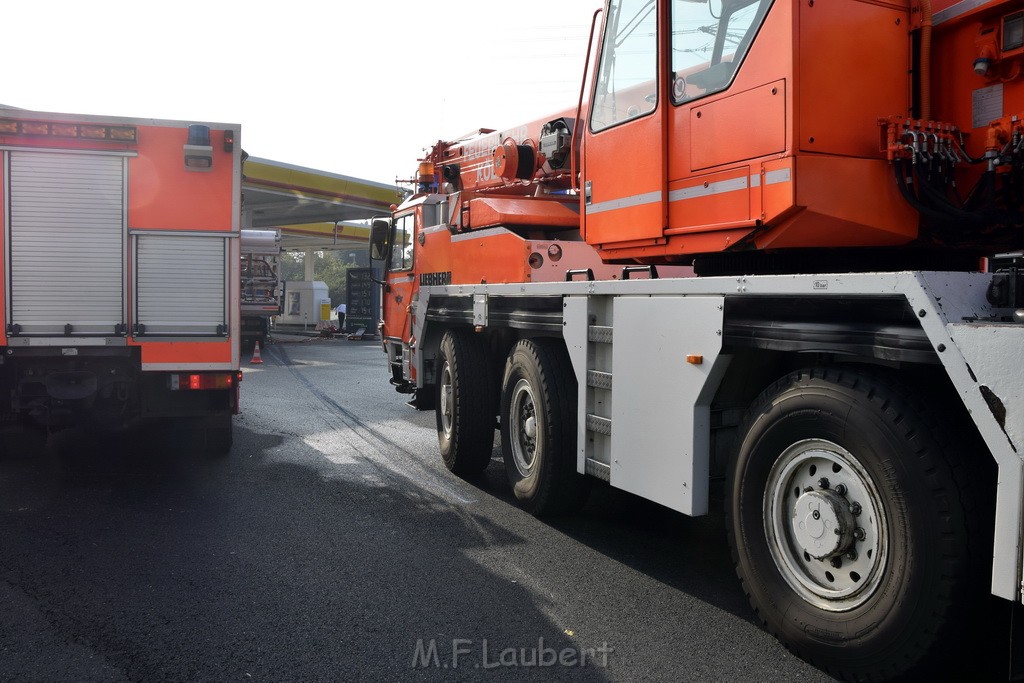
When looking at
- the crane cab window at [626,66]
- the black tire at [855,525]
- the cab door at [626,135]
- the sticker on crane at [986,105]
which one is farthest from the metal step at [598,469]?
the sticker on crane at [986,105]

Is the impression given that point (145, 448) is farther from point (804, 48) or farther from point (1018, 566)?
point (1018, 566)

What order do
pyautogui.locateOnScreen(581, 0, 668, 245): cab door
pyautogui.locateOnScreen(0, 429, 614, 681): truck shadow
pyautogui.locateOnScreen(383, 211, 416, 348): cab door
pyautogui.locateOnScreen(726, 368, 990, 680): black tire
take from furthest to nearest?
1. pyautogui.locateOnScreen(383, 211, 416, 348): cab door
2. pyautogui.locateOnScreen(581, 0, 668, 245): cab door
3. pyautogui.locateOnScreen(0, 429, 614, 681): truck shadow
4. pyautogui.locateOnScreen(726, 368, 990, 680): black tire

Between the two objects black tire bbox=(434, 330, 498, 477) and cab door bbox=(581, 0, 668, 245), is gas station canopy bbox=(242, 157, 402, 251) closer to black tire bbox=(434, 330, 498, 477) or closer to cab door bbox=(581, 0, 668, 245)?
black tire bbox=(434, 330, 498, 477)

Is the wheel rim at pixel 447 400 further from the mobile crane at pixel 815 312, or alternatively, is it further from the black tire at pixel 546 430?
the mobile crane at pixel 815 312

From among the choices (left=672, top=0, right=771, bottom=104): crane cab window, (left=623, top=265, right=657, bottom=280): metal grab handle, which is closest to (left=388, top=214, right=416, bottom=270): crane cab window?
(left=623, top=265, right=657, bottom=280): metal grab handle

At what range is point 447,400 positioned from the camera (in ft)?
25.8

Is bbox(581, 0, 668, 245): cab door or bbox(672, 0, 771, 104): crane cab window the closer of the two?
bbox(672, 0, 771, 104): crane cab window

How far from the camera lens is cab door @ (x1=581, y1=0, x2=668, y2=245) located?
4.93 m

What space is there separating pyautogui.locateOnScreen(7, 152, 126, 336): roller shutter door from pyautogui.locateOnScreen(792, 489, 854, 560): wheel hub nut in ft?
20.1

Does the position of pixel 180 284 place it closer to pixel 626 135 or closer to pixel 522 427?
pixel 522 427

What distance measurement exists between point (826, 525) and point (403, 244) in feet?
25.5

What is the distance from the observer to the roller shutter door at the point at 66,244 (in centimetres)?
746

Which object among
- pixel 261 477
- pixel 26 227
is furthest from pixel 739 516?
pixel 26 227

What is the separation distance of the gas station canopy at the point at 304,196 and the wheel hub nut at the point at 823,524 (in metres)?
23.5
